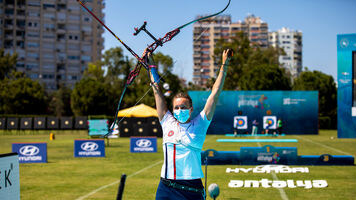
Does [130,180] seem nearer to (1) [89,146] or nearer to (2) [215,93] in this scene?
(1) [89,146]

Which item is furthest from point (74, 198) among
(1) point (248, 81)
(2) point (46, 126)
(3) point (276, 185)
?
(1) point (248, 81)

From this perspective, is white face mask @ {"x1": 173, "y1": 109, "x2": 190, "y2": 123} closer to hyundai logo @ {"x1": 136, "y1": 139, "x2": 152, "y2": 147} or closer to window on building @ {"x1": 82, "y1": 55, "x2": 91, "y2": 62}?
hyundai logo @ {"x1": 136, "y1": 139, "x2": 152, "y2": 147}

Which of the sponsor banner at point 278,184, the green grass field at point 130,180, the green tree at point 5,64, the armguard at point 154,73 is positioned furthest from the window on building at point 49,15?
the armguard at point 154,73

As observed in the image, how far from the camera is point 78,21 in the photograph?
128875 millimetres

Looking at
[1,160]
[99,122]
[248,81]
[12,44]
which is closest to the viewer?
[1,160]

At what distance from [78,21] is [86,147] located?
4381 inches

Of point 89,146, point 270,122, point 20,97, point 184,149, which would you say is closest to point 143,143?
point 89,146

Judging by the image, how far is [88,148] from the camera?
893 inches

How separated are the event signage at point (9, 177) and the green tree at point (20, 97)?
246ft

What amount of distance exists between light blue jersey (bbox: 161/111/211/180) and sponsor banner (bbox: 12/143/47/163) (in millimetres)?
15674

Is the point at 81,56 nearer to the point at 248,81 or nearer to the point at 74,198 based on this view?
the point at 248,81

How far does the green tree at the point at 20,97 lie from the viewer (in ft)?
259

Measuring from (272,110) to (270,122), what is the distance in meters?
1.55

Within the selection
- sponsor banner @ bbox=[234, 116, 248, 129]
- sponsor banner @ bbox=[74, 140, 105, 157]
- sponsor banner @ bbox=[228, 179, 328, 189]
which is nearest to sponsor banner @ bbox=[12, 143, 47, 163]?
sponsor banner @ bbox=[74, 140, 105, 157]
